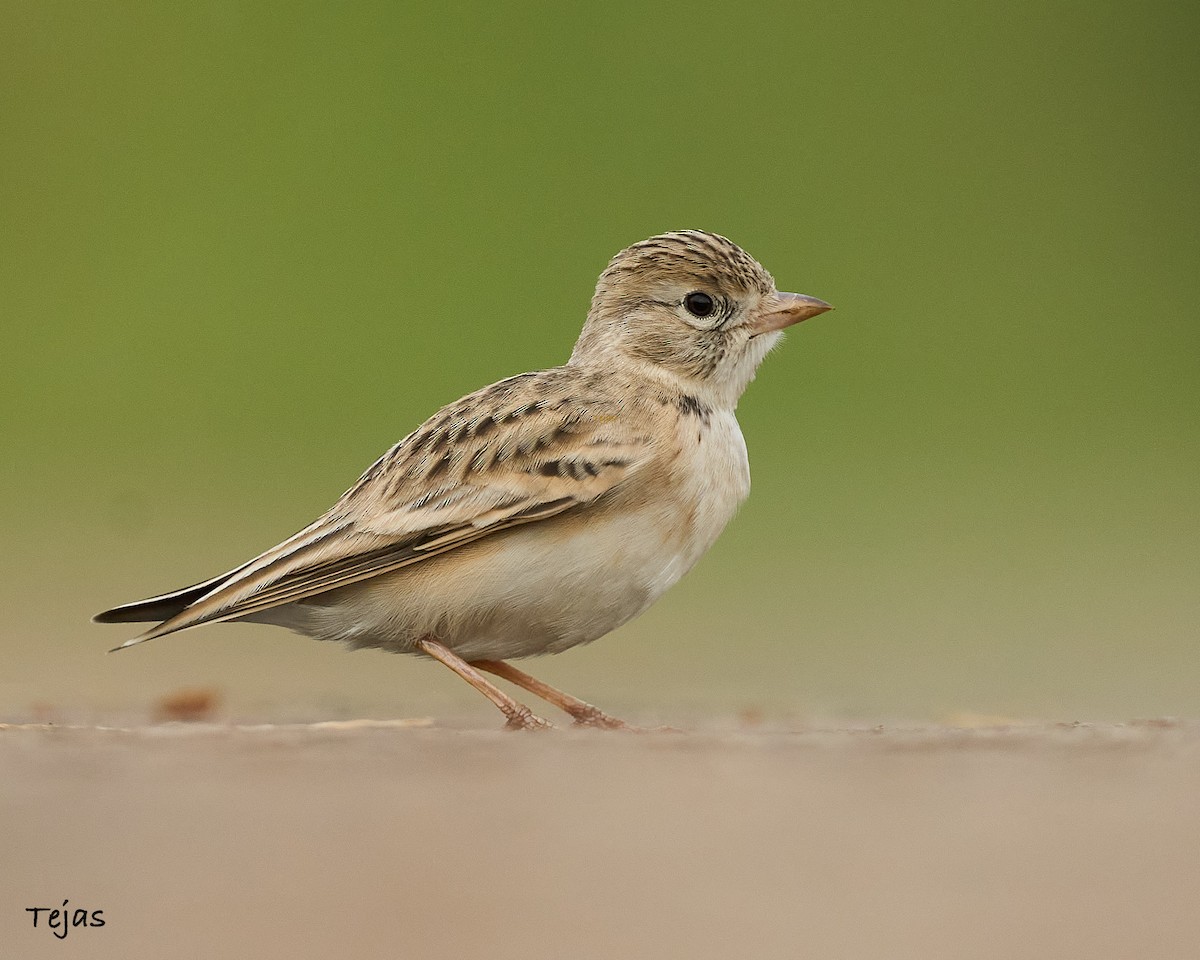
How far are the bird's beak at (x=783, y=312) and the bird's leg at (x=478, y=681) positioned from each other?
1.66m

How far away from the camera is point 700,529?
4.79 m

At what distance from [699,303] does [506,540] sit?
1.39 m

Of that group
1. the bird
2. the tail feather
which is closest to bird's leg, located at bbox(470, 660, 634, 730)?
the bird

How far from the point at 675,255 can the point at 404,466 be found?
1336mm

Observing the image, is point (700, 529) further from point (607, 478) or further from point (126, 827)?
point (126, 827)

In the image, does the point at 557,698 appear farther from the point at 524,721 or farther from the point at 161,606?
the point at 161,606

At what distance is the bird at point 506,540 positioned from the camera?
178 inches

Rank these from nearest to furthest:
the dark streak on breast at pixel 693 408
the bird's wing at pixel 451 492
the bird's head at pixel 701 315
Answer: the bird's wing at pixel 451 492
the dark streak on breast at pixel 693 408
the bird's head at pixel 701 315

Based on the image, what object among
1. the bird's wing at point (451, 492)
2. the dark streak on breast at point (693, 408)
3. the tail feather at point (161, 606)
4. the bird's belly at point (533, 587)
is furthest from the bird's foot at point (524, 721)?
the dark streak on breast at point (693, 408)

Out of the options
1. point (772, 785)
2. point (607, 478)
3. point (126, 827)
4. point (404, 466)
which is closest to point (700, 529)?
point (607, 478)

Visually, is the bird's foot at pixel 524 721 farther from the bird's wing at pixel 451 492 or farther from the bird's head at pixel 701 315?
the bird's head at pixel 701 315

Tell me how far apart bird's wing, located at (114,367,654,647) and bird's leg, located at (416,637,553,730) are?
28cm

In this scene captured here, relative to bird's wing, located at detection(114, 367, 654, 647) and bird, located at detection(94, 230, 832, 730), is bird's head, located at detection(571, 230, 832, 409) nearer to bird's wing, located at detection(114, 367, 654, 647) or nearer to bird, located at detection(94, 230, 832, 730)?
bird, located at detection(94, 230, 832, 730)

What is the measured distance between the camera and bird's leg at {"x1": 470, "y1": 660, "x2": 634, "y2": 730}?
4824mm
